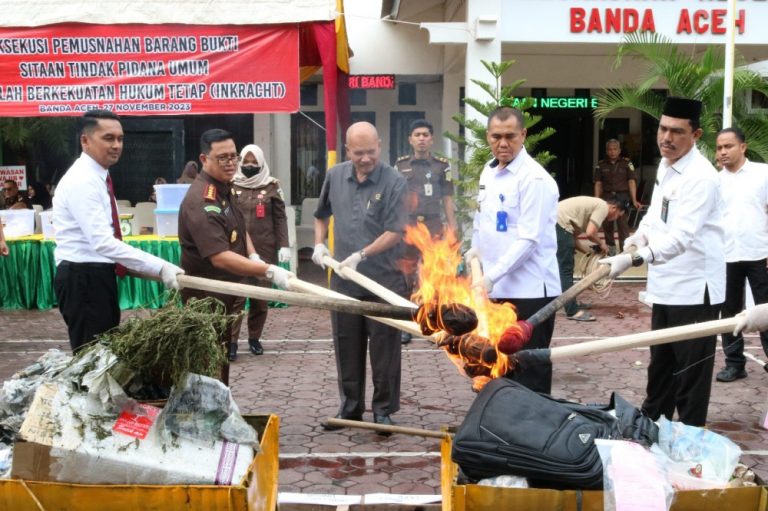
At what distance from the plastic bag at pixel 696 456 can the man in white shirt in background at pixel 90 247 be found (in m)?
2.94

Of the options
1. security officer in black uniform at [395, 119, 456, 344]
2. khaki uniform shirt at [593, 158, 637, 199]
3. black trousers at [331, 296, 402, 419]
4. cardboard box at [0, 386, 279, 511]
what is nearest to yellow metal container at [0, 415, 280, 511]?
cardboard box at [0, 386, 279, 511]

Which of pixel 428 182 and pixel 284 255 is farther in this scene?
pixel 428 182

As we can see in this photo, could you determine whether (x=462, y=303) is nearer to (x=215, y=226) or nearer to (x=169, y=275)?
(x=169, y=275)

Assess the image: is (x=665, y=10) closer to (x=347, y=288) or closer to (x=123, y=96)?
(x=123, y=96)

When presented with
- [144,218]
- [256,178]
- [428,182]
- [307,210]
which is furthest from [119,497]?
[307,210]

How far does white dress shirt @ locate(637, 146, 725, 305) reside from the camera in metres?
4.56

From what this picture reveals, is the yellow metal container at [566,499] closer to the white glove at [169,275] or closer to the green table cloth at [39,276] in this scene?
the white glove at [169,275]

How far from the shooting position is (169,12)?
973 centimetres

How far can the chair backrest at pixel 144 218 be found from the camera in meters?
11.3

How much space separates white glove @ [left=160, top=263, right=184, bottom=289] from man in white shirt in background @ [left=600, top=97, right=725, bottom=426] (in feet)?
8.49

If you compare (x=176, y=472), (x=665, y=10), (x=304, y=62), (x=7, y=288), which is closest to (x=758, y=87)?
(x=665, y=10)

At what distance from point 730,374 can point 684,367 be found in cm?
255

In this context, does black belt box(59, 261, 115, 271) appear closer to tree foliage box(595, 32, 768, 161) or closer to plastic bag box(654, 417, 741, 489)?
plastic bag box(654, 417, 741, 489)

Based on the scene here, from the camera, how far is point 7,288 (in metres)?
10.7
